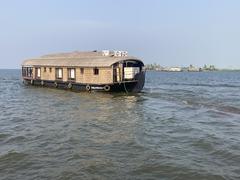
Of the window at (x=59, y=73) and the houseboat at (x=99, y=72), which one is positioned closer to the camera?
the houseboat at (x=99, y=72)

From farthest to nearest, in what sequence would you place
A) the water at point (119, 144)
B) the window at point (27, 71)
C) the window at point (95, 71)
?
1. the window at point (27, 71)
2. the window at point (95, 71)
3. the water at point (119, 144)

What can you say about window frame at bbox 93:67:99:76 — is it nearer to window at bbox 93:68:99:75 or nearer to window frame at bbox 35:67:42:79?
window at bbox 93:68:99:75

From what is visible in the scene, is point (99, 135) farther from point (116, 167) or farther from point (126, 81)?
point (126, 81)

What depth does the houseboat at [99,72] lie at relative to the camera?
111 feet

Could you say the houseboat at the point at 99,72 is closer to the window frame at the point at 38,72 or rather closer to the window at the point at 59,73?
the window at the point at 59,73

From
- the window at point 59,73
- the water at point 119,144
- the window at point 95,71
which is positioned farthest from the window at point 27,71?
the water at point 119,144

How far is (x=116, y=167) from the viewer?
1099 centimetres

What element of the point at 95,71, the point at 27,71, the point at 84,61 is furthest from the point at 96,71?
the point at 27,71

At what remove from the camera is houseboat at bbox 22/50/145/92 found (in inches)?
1331

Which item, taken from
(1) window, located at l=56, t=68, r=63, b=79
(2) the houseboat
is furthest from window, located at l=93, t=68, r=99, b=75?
(1) window, located at l=56, t=68, r=63, b=79

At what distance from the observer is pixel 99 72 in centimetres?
3444

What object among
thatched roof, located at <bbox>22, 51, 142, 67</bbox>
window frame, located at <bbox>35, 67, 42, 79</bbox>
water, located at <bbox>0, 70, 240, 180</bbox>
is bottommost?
water, located at <bbox>0, 70, 240, 180</bbox>

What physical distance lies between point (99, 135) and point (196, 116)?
7.70 metres

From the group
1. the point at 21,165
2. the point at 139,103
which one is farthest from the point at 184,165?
the point at 139,103
